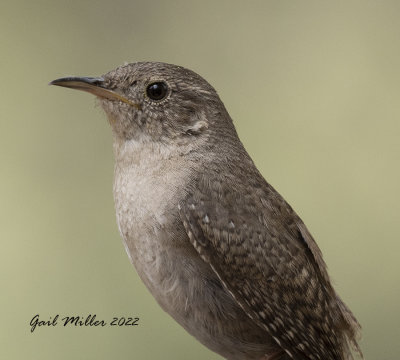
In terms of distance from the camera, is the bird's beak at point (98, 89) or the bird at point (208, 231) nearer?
the bird at point (208, 231)

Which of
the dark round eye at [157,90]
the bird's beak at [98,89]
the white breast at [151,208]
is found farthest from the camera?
the dark round eye at [157,90]

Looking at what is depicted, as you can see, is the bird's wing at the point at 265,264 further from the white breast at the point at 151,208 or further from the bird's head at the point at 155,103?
the bird's head at the point at 155,103

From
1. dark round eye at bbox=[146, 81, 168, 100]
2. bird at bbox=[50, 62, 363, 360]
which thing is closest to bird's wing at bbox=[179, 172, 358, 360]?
bird at bbox=[50, 62, 363, 360]

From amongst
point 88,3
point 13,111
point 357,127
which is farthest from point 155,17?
point 357,127

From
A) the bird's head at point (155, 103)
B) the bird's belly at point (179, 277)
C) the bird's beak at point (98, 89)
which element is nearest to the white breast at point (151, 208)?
the bird's belly at point (179, 277)

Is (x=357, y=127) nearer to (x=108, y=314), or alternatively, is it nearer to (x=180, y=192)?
(x=108, y=314)

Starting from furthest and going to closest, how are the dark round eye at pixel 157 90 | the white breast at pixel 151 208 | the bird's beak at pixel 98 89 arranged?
the dark round eye at pixel 157 90 < the bird's beak at pixel 98 89 < the white breast at pixel 151 208

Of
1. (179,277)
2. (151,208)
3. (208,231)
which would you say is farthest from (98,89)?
(179,277)

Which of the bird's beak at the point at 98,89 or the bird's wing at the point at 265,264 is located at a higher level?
→ the bird's beak at the point at 98,89
